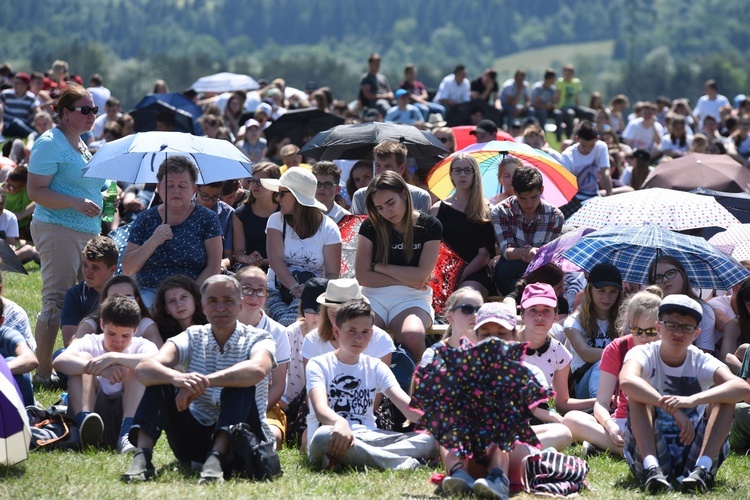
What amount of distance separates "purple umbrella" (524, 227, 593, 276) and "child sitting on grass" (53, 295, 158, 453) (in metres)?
3.23

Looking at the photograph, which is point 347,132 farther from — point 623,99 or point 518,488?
point 623,99

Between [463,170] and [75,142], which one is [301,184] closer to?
[463,170]

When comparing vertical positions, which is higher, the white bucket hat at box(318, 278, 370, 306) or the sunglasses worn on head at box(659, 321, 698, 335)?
the sunglasses worn on head at box(659, 321, 698, 335)

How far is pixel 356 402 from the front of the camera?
22.7 ft

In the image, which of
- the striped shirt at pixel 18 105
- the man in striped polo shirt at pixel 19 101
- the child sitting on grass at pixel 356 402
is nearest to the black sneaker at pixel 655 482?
the child sitting on grass at pixel 356 402

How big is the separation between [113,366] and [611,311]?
3.57 m

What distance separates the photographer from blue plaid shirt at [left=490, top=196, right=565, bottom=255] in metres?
9.73

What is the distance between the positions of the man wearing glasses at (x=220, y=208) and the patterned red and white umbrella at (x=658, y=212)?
291 cm

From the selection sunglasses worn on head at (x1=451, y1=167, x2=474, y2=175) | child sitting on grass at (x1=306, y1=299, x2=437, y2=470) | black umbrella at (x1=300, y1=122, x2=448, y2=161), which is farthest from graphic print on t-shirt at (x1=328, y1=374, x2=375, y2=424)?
black umbrella at (x1=300, y1=122, x2=448, y2=161)

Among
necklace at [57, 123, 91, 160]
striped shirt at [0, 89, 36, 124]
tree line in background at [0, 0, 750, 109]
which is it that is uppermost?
necklace at [57, 123, 91, 160]

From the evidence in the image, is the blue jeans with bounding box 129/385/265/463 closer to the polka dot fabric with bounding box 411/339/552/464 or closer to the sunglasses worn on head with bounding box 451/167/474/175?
the polka dot fabric with bounding box 411/339/552/464

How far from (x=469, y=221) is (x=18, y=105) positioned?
14.3 m

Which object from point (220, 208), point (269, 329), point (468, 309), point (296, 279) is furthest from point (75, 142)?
point (468, 309)

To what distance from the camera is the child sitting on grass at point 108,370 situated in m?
6.79
